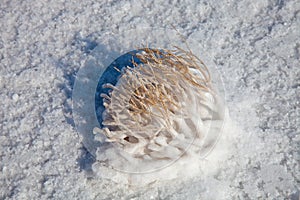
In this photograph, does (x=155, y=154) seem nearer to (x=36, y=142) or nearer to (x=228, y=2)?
(x=36, y=142)

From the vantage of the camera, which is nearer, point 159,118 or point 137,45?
point 159,118

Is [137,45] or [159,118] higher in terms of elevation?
[137,45]

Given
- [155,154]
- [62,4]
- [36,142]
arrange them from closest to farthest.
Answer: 1. [155,154]
2. [36,142]
3. [62,4]

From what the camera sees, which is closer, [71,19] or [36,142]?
[36,142]

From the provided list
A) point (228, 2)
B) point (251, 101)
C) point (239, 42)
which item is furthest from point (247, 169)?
point (228, 2)
